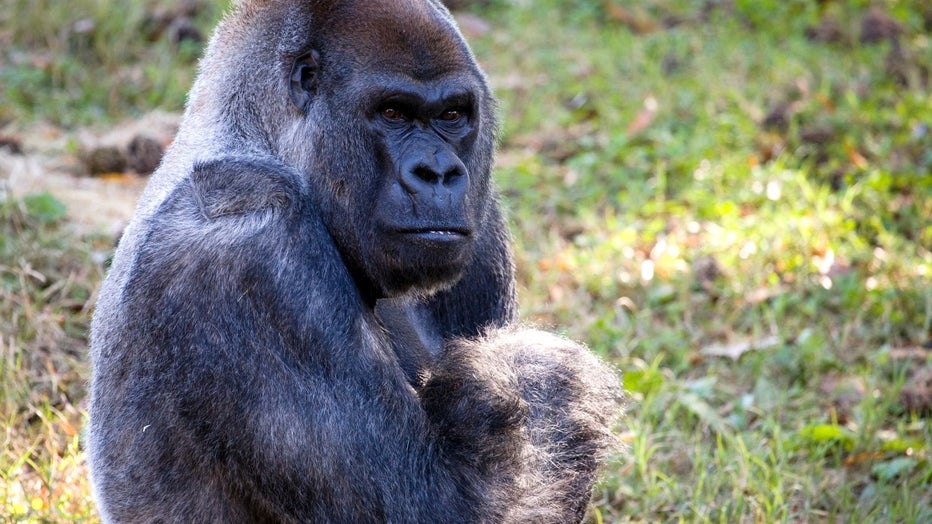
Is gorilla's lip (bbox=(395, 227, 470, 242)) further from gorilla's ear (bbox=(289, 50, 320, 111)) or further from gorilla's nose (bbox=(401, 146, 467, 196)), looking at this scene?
gorilla's ear (bbox=(289, 50, 320, 111))

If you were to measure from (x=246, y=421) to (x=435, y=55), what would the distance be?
48.8 inches

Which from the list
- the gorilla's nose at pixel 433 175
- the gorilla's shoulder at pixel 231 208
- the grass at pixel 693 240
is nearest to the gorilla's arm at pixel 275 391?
the gorilla's shoulder at pixel 231 208

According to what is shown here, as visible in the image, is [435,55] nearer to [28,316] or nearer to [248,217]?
[248,217]

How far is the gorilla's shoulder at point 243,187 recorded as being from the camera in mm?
3178

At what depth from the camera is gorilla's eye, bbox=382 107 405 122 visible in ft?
11.4

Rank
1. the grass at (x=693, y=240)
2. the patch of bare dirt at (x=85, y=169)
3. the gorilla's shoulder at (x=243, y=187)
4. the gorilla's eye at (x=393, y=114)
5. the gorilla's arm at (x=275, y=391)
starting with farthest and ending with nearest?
the patch of bare dirt at (x=85, y=169)
the grass at (x=693, y=240)
the gorilla's eye at (x=393, y=114)
the gorilla's shoulder at (x=243, y=187)
the gorilla's arm at (x=275, y=391)

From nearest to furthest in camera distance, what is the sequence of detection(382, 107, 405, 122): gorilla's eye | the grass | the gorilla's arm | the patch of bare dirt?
the gorilla's arm
detection(382, 107, 405, 122): gorilla's eye
the grass
the patch of bare dirt

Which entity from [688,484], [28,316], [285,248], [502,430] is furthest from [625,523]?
[28,316]

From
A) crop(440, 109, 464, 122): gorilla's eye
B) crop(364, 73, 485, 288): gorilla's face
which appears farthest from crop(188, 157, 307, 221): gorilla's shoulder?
crop(440, 109, 464, 122): gorilla's eye

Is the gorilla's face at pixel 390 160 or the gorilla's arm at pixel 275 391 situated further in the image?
the gorilla's face at pixel 390 160

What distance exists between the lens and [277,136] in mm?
3531

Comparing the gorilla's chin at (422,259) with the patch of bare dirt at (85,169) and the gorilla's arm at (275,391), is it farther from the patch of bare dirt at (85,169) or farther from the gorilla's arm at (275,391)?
the patch of bare dirt at (85,169)

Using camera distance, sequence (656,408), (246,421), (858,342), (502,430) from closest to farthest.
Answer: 1. (246,421)
2. (502,430)
3. (656,408)
4. (858,342)

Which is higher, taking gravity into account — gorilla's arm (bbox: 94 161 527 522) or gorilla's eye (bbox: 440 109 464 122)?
gorilla's eye (bbox: 440 109 464 122)
